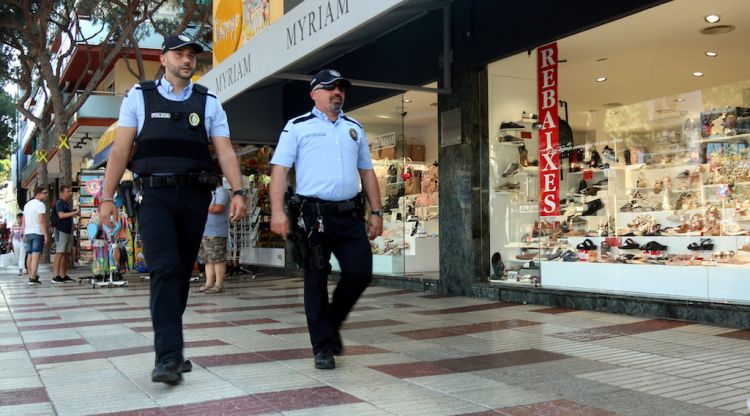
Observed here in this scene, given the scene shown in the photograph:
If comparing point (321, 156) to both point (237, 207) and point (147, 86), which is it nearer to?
point (237, 207)

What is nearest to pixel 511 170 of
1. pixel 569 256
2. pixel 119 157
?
pixel 569 256

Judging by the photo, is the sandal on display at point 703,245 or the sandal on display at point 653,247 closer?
the sandal on display at point 703,245

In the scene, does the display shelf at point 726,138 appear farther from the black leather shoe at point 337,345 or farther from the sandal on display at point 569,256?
the black leather shoe at point 337,345

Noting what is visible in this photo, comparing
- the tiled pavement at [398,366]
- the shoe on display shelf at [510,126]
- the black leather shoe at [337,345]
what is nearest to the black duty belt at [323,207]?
the black leather shoe at [337,345]

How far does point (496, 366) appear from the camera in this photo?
14.3 ft

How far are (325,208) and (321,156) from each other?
0.33 metres

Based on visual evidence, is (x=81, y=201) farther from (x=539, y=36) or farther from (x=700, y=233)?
(x=700, y=233)

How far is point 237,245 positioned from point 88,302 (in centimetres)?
475

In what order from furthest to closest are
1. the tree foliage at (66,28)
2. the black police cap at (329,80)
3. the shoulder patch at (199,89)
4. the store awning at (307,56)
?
1. the tree foliage at (66,28)
2. the store awning at (307,56)
3. the black police cap at (329,80)
4. the shoulder patch at (199,89)

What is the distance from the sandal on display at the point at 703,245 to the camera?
6813mm

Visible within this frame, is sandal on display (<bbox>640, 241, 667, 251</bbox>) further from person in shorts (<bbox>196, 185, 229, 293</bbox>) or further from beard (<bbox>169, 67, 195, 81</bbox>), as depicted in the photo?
person in shorts (<bbox>196, 185, 229, 293</bbox>)

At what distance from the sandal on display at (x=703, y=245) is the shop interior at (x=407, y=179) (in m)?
3.23

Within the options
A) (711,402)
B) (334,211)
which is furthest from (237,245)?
(711,402)

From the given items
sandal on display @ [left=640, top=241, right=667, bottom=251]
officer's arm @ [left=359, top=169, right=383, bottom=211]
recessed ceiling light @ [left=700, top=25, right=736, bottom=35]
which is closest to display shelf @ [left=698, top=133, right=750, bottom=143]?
sandal on display @ [left=640, top=241, right=667, bottom=251]
